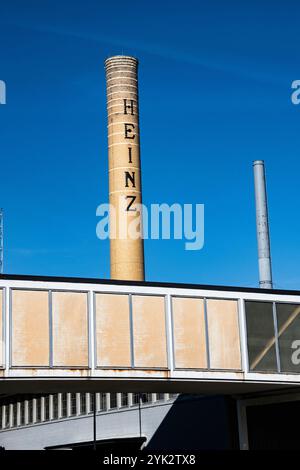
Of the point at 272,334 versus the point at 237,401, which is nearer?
the point at 272,334

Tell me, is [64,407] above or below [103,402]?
above

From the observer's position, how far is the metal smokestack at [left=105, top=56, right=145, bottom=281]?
60906 mm

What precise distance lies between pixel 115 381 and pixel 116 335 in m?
1.69

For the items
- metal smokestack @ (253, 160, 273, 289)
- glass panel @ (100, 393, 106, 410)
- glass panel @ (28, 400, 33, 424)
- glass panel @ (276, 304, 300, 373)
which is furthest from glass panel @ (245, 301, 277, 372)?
glass panel @ (28, 400, 33, 424)

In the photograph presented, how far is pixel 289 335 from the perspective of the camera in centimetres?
3350

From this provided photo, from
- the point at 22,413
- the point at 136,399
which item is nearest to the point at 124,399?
the point at 136,399

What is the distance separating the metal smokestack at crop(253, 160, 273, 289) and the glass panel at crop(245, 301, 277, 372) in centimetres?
1611

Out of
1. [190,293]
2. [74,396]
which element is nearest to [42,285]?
[190,293]

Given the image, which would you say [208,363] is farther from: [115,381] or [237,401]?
[237,401]

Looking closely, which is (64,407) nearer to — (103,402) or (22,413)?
(103,402)

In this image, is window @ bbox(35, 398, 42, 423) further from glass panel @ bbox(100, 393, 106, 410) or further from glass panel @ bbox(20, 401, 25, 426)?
glass panel @ bbox(100, 393, 106, 410)

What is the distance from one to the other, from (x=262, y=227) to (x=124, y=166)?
14.3 m
